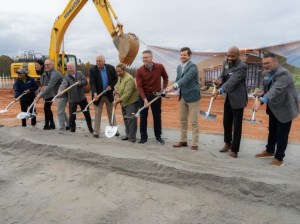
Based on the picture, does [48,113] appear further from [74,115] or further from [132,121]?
[132,121]

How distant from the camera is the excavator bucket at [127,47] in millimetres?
10132

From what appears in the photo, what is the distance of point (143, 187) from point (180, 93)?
2193 millimetres

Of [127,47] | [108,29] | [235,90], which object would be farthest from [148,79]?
[108,29]

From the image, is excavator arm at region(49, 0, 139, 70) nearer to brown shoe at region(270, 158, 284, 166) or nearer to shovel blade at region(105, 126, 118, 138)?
shovel blade at region(105, 126, 118, 138)

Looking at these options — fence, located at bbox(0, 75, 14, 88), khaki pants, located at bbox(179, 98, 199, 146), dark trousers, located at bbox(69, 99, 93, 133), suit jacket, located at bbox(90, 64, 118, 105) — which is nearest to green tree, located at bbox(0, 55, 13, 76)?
fence, located at bbox(0, 75, 14, 88)

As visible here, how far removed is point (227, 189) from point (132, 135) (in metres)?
2.82

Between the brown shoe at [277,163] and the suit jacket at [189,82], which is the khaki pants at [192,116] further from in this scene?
the brown shoe at [277,163]

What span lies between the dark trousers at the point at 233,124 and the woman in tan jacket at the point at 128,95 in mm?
1730

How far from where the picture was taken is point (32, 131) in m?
6.62

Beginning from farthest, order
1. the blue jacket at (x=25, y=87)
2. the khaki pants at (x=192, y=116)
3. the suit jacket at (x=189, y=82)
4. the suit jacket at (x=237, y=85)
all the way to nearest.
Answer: the blue jacket at (x=25, y=87)
the khaki pants at (x=192, y=116)
the suit jacket at (x=189, y=82)
the suit jacket at (x=237, y=85)

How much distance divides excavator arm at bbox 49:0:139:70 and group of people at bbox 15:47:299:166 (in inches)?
139

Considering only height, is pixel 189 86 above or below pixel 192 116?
above

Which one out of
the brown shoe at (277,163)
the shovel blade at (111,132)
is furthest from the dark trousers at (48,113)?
the brown shoe at (277,163)

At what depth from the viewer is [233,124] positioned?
5074mm
